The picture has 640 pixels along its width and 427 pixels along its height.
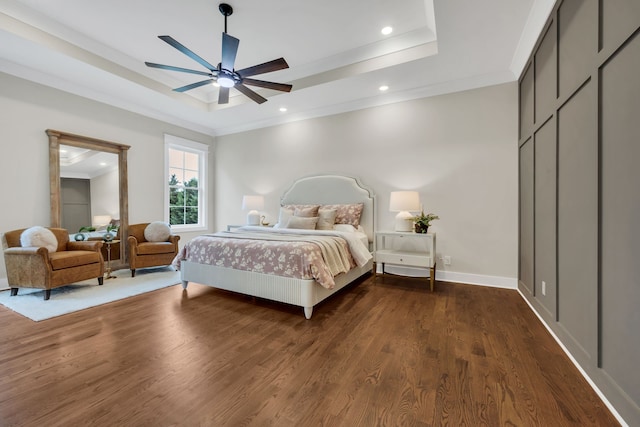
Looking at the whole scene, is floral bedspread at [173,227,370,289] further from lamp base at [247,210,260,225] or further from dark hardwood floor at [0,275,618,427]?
lamp base at [247,210,260,225]

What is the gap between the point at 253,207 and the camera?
16.9 ft

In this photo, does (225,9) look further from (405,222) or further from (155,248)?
(155,248)

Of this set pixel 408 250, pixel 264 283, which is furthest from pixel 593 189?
pixel 264 283

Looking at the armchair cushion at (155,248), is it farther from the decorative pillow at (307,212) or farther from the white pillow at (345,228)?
the white pillow at (345,228)

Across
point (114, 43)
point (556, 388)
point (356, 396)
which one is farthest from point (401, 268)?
point (114, 43)

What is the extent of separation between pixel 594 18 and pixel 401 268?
332 centimetres

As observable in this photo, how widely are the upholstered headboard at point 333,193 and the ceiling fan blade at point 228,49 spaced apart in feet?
8.05

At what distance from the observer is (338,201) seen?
15.0 feet

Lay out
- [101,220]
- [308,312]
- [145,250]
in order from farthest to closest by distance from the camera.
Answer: [101,220]
[145,250]
[308,312]

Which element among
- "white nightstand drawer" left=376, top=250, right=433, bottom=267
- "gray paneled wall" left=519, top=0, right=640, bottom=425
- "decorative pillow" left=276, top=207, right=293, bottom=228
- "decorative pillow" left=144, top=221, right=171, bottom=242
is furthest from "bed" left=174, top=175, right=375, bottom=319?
"gray paneled wall" left=519, top=0, right=640, bottom=425

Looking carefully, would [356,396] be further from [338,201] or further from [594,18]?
[338,201]

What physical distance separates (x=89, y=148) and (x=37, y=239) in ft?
5.45

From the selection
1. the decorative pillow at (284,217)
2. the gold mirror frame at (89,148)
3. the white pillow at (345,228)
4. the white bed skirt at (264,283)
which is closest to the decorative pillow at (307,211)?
the decorative pillow at (284,217)

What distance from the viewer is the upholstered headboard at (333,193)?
14.2 ft
